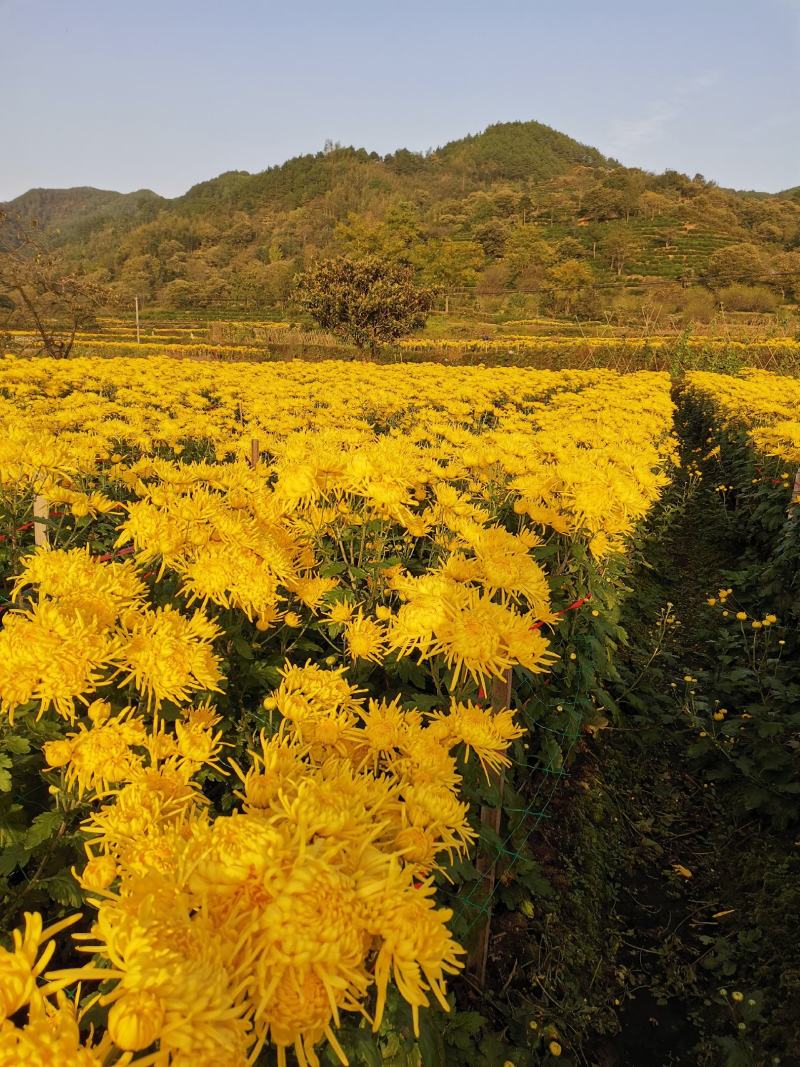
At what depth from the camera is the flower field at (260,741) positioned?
64cm

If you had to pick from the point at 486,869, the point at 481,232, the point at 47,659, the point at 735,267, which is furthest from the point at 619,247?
the point at 47,659

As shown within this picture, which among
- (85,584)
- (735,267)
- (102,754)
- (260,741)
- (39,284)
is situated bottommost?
(260,741)

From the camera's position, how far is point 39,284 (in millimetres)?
15836

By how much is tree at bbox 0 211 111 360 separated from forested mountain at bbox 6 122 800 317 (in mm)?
19336

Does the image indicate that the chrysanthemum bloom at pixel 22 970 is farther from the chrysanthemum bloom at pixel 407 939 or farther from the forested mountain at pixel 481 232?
the forested mountain at pixel 481 232

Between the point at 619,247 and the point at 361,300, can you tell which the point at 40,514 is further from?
the point at 619,247

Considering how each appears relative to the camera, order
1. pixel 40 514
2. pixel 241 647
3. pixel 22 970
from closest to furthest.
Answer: pixel 22 970 → pixel 241 647 → pixel 40 514

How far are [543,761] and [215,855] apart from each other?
2750 mm

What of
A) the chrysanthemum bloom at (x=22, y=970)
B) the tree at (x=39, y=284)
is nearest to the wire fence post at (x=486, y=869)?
the chrysanthemum bloom at (x=22, y=970)

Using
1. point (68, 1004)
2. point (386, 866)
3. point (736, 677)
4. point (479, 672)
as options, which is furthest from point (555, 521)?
point (68, 1004)

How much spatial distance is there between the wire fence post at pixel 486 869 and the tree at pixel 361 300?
28.1 metres

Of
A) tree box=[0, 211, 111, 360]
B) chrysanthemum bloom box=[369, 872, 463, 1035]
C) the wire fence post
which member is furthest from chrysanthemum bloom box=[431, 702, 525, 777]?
tree box=[0, 211, 111, 360]

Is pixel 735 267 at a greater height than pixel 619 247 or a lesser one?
lesser

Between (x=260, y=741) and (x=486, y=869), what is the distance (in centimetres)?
122
